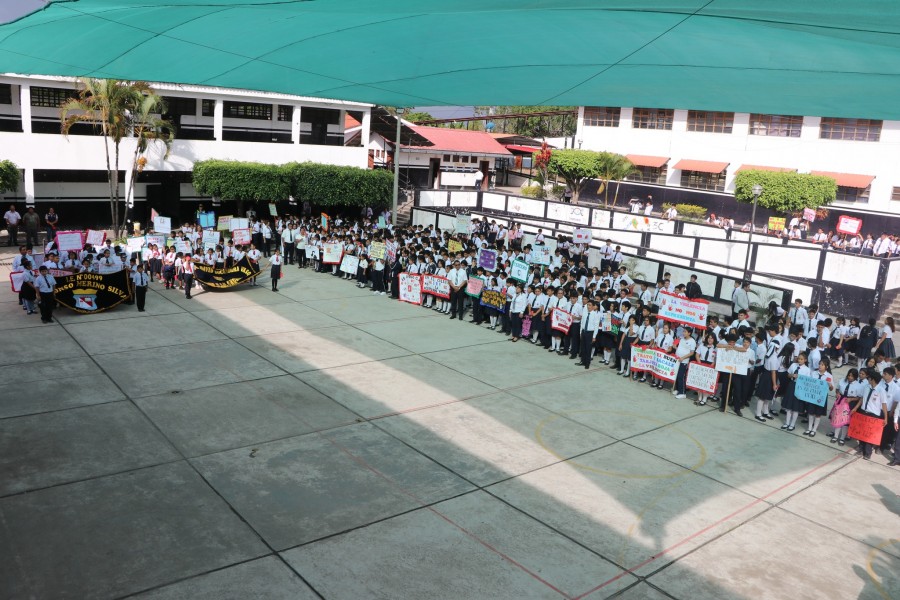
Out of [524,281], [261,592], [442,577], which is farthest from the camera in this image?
[524,281]

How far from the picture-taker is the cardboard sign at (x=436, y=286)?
22.5 metres

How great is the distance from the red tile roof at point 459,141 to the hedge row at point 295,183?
14.2 meters

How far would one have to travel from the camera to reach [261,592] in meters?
8.05

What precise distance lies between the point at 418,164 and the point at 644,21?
168 ft

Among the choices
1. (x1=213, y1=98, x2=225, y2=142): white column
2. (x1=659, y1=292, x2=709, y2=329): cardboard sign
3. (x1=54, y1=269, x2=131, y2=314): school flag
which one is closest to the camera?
(x1=659, y1=292, x2=709, y2=329): cardboard sign

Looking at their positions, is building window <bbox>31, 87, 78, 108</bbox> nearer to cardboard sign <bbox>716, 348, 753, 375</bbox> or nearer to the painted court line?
cardboard sign <bbox>716, 348, 753, 375</bbox>

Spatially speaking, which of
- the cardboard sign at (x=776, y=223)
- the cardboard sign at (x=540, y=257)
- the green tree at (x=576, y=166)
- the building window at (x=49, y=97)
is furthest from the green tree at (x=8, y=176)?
the cardboard sign at (x=776, y=223)

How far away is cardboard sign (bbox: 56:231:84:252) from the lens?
22.0 m

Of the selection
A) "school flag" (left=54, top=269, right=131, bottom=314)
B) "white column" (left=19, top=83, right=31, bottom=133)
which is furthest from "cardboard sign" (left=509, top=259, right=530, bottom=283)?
"white column" (left=19, top=83, right=31, bottom=133)

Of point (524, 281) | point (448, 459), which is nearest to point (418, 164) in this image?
point (524, 281)

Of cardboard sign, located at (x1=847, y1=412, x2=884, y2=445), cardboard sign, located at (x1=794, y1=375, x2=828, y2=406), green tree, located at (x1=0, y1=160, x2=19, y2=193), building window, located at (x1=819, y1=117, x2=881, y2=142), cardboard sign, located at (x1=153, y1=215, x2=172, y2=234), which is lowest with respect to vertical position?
cardboard sign, located at (x1=847, y1=412, x2=884, y2=445)

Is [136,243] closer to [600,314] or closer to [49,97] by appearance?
[49,97]

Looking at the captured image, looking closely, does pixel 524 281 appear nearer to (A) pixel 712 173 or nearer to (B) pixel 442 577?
(B) pixel 442 577

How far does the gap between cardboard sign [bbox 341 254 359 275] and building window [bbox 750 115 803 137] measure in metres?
33.1
